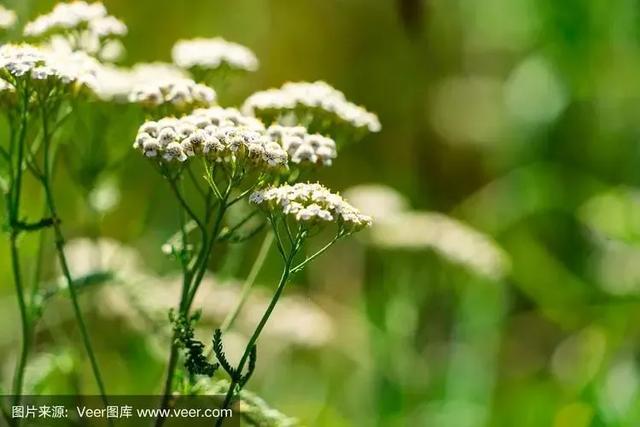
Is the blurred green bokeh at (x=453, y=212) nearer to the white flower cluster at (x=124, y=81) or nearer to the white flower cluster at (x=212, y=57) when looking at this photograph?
the white flower cluster at (x=124, y=81)

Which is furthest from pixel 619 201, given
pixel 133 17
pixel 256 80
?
pixel 133 17

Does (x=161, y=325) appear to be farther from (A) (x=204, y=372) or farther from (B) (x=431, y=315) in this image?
(B) (x=431, y=315)

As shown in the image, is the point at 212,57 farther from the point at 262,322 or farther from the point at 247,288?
the point at 262,322

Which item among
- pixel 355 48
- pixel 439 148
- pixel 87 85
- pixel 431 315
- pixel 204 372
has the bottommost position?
pixel 204 372

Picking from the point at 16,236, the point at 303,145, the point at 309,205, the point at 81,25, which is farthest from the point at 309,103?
the point at 16,236

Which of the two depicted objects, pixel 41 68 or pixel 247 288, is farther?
pixel 247 288

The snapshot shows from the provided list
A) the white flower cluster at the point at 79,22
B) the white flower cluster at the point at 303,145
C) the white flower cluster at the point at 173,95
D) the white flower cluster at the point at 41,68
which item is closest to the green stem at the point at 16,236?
the white flower cluster at the point at 41,68
